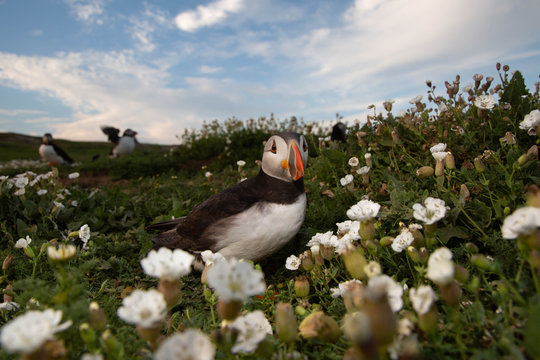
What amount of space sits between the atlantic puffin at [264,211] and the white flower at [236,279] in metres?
1.66

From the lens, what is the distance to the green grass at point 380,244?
5.18ft

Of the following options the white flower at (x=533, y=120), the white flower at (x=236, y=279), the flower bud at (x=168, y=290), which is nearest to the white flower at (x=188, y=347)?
the white flower at (x=236, y=279)

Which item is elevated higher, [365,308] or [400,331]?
[365,308]

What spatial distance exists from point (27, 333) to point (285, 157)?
7.43ft

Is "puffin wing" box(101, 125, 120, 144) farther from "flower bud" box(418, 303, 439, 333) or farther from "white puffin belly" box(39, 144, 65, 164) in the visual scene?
"flower bud" box(418, 303, 439, 333)

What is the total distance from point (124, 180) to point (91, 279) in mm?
6107

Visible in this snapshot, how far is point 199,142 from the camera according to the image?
1133 centimetres

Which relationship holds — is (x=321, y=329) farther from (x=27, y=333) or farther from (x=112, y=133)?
(x=112, y=133)

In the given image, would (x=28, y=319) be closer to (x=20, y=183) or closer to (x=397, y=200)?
(x=397, y=200)

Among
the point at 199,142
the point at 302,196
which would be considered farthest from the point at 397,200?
the point at 199,142

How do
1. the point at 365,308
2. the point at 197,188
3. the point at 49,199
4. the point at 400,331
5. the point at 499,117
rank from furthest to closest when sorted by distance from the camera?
the point at 197,188 → the point at 49,199 → the point at 499,117 → the point at 400,331 → the point at 365,308

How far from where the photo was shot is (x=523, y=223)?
1.51 m

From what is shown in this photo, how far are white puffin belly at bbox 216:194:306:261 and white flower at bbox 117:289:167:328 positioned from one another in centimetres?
165

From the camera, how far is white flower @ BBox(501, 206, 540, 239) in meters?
1.50
